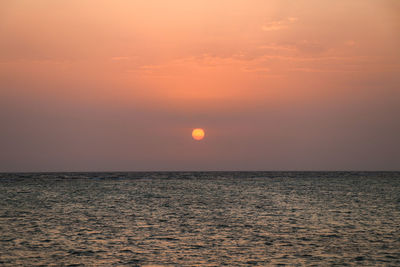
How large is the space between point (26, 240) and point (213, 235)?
1399 cm

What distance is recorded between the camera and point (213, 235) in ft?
118

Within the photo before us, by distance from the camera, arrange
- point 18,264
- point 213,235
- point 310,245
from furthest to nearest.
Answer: point 213,235, point 310,245, point 18,264

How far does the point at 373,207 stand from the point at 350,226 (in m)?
20.2

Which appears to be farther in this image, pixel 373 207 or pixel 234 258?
pixel 373 207

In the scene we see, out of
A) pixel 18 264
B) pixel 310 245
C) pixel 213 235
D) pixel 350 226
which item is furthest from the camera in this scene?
pixel 350 226

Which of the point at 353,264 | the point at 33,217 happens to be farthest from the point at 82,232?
the point at 353,264

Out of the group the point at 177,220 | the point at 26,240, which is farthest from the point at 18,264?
the point at 177,220

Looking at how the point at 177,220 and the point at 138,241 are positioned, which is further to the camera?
the point at 177,220

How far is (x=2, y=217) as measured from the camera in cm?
4784

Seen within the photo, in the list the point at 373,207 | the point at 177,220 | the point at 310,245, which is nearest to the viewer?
the point at 310,245

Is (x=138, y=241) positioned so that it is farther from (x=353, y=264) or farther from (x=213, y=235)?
(x=353, y=264)

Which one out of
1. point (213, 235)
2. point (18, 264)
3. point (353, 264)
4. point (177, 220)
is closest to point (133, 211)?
point (177, 220)

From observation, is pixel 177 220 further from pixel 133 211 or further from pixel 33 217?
pixel 33 217

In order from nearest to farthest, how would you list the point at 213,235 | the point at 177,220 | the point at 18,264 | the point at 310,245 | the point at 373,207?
the point at 18,264, the point at 310,245, the point at 213,235, the point at 177,220, the point at 373,207
